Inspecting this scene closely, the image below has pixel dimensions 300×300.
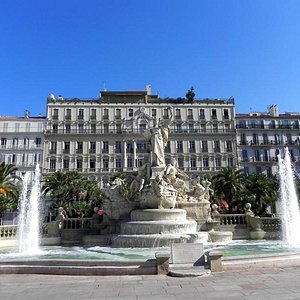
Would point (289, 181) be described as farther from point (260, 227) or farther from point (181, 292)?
point (181, 292)

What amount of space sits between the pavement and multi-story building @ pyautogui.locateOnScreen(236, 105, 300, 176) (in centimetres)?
5541

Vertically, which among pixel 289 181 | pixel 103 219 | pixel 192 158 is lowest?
pixel 103 219

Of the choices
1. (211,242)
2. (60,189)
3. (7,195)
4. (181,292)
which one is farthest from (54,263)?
(60,189)

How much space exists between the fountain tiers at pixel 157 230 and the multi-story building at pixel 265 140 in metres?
47.5

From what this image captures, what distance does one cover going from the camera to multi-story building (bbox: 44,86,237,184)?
200ft

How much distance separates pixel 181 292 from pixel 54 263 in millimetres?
4238

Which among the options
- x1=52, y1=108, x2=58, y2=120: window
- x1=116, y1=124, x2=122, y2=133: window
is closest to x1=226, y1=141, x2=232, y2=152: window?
x1=116, y1=124, x2=122, y2=133: window

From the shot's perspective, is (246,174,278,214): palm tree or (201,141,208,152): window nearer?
(246,174,278,214): palm tree

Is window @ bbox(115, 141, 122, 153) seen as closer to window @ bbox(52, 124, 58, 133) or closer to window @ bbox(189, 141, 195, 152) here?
window @ bbox(52, 124, 58, 133)

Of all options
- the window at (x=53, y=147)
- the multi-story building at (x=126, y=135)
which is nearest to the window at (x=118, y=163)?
the multi-story building at (x=126, y=135)

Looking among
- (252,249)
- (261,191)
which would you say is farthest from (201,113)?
(252,249)

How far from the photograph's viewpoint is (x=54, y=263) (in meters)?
9.34

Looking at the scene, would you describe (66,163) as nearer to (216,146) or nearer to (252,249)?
(216,146)

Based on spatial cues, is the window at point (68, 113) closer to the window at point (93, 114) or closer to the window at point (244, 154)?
the window at point (93, 114)
